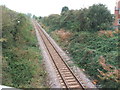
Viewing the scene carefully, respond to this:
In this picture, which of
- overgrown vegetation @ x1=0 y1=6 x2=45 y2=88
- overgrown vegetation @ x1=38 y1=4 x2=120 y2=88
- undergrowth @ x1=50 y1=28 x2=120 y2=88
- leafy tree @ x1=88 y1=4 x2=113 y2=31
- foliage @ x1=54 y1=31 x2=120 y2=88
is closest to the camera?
undergrowth @ x1=50 y1=28 x2=120 y2=88

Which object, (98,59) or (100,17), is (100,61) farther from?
(100,17)

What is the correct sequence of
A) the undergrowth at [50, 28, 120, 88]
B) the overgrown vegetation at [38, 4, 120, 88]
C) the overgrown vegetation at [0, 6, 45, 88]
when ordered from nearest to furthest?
the undergrowth at [50, 28, 120, 88] → the overgrown vegetation at [0, 6, 45, 88] → the overgrown vegetation at [38, 4, 120, 88]

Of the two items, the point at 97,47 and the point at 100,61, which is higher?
the point at 97,47

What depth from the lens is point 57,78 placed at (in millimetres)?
8984

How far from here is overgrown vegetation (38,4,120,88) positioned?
8405 millimetres

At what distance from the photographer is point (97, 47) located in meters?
13.0

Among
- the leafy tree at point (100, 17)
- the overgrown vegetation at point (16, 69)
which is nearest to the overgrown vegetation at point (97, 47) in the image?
the leafy tree at point (100, 17)

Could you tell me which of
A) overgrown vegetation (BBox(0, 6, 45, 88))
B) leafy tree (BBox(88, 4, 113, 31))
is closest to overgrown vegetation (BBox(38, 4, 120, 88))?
leafy tree (BBox(88, 4, 113, 31))

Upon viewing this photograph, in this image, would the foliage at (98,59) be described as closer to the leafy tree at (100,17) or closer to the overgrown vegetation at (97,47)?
the overgrown vegetation at (97,47)

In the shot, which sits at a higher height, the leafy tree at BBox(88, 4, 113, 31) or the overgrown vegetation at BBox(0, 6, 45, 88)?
the leafy tree at BBox(88, 4, 113, 31)

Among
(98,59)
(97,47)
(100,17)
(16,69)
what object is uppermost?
(100,17)

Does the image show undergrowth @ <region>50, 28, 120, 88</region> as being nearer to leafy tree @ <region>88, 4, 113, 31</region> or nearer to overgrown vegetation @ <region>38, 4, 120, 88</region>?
overgrown vegetation @ <region>38, 4, 120, 88</region>

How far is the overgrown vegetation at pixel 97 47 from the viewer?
8405 millimetres

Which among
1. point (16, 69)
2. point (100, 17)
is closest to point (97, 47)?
point (100, 17)
